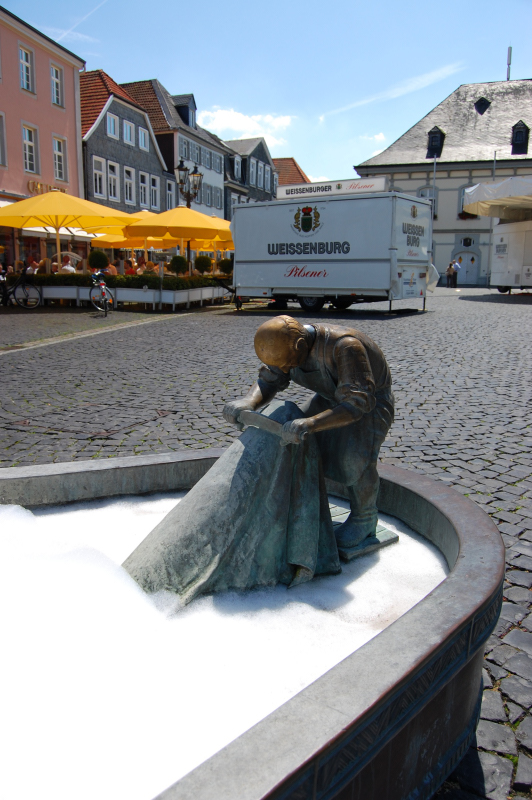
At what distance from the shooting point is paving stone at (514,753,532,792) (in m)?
1.87

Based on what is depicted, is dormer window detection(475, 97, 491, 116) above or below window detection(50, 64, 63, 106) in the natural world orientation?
above

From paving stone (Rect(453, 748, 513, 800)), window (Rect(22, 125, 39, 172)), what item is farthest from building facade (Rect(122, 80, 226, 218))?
paving stone (Rect(453, 748, 513, 800))

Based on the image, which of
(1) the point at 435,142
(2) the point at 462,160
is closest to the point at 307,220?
(2) the point at 462,160

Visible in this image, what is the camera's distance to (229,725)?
1.91 m

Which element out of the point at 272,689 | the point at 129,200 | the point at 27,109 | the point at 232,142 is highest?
the point at 232,142

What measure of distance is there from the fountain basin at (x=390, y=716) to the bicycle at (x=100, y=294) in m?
15.7

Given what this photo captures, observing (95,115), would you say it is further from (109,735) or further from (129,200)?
(109,735)

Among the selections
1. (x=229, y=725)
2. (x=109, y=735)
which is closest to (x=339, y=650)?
(x=229, y=725)

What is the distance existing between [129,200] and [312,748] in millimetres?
35179

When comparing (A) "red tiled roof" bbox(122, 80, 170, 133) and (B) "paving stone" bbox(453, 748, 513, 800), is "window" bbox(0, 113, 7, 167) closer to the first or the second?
(A) "red tiled roof" bbox(122, 80, 170, 133)

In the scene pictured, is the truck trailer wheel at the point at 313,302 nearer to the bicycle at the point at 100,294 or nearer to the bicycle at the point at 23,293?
the bicycle at the point at 100,294

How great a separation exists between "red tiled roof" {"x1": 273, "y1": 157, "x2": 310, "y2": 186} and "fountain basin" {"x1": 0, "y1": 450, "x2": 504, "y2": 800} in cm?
6793

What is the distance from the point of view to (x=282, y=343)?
2486 millimetres

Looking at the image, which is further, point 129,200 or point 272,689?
point 129,200
